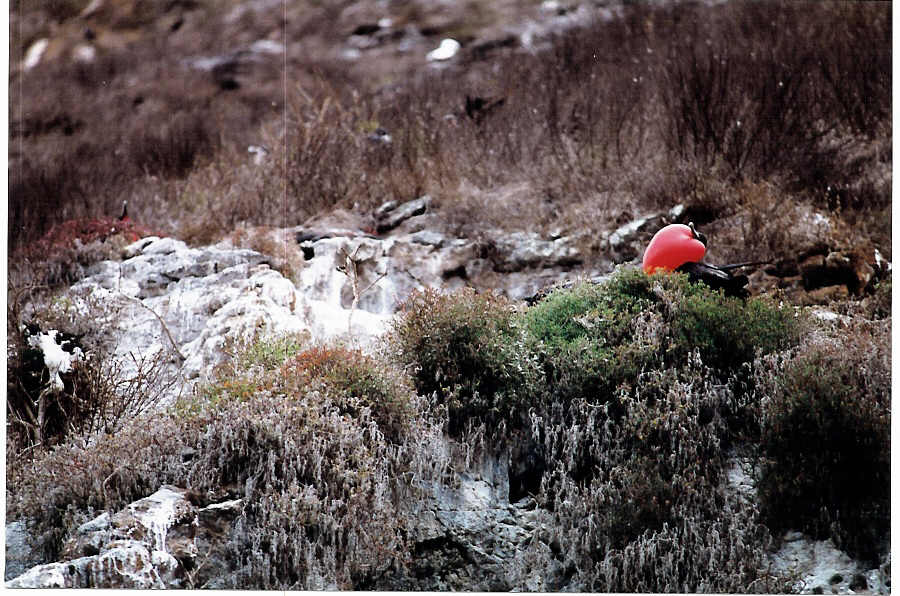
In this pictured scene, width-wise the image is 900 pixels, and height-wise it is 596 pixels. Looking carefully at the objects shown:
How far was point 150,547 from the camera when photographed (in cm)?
360

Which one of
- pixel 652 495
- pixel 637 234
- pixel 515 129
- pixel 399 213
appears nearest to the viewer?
pixel 652 495

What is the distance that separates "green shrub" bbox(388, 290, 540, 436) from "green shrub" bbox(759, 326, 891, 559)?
1.00m

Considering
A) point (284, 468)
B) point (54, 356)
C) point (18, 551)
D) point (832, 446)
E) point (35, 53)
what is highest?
point (35, 53)

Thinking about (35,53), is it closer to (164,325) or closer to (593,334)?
(164,325)

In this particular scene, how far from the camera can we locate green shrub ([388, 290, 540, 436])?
3.89 m

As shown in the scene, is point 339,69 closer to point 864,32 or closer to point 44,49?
point 44,49

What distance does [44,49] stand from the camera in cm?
441

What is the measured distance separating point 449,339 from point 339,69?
1532 mm

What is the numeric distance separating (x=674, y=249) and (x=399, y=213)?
1264mm

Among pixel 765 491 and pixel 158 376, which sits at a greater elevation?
pixel 158 376

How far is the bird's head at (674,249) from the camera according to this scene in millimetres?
4043

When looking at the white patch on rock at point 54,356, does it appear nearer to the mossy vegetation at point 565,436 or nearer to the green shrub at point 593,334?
the mossy vegetation at point 565,436

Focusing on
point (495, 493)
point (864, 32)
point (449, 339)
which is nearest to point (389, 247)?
point (449, 339)

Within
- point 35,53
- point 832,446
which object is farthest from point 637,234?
point 35,53
